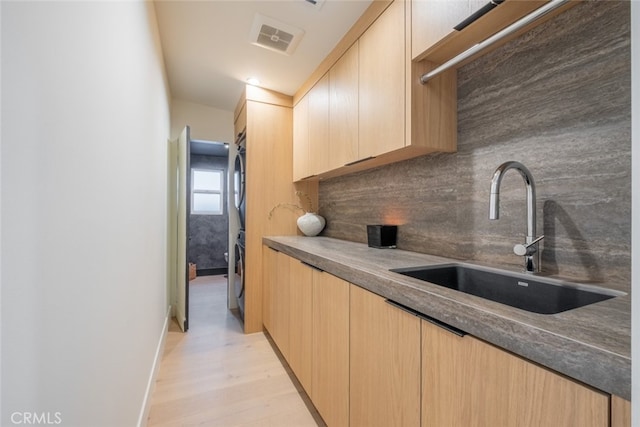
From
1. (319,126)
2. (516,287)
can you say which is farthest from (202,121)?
(516,287)

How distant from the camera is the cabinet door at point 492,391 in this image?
1.50ft

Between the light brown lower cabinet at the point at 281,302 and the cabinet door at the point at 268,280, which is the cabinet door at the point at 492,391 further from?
the cabinet door at the point at 268,280

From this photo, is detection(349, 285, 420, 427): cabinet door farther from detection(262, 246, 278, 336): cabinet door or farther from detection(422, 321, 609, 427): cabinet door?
detection(262, 246, 278, 336): cabinet door

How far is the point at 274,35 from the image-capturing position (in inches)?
75.8

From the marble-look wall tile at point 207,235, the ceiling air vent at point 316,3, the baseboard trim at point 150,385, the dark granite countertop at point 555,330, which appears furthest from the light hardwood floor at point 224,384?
the marble-look wall tile at point 207,235

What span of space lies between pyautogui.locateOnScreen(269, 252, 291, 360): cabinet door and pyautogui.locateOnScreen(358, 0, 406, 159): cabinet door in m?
1.03

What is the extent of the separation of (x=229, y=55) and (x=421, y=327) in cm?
239

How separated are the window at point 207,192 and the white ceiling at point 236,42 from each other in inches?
114

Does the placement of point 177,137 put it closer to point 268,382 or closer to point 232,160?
point 232,160

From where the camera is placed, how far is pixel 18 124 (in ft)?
1.56

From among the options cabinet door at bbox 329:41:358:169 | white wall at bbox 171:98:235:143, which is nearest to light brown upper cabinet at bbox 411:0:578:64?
cabinet door at bbox 329:41:358:169

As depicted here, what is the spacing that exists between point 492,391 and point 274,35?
2267 mm

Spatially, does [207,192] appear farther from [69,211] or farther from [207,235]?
[69,211]
